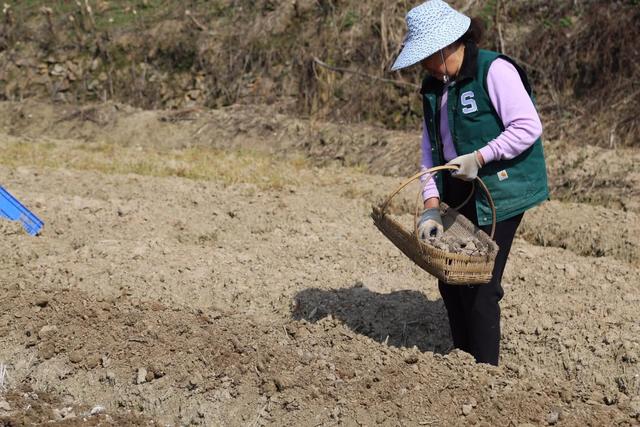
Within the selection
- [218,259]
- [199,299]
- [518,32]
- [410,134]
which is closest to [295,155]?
[410,134]

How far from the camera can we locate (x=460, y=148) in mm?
3418

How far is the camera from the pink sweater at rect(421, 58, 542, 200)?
3.21 m

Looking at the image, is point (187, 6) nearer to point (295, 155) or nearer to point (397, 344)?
point (295, 155)

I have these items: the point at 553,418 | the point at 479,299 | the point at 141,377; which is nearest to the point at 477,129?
the point at 479,299

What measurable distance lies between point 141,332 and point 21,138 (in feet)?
18.5

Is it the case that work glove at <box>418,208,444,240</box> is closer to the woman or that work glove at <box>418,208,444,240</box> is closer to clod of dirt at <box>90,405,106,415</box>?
the woman

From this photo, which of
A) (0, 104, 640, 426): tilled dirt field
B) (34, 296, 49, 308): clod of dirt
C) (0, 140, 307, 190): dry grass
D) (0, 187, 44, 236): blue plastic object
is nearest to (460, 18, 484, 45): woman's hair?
(0, 104, 640, 426): tilled dirt field

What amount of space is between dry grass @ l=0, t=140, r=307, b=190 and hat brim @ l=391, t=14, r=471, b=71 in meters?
3.91

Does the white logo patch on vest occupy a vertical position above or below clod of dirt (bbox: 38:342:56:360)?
above

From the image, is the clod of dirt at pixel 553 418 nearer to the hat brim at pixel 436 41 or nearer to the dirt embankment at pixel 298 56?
the hat brim at pixel 436 41

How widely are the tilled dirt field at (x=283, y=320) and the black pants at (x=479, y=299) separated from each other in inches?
4.6

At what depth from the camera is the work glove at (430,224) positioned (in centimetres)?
355

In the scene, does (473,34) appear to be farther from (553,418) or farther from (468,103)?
(553,418)

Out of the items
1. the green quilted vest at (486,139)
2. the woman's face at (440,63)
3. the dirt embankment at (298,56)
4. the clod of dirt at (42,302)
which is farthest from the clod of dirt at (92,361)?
the dirt embankment at (298,56)
